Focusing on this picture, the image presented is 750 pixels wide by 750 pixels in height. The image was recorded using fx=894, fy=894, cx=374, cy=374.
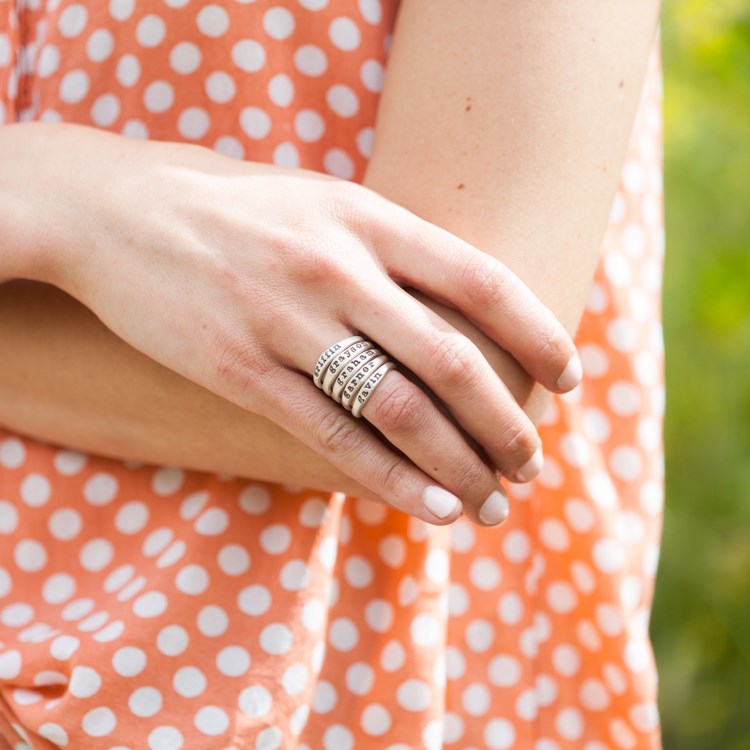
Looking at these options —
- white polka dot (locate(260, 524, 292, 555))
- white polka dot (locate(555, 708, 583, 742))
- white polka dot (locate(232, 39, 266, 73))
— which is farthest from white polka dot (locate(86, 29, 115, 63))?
white polka dot (locate(555, 708, 583, 742))

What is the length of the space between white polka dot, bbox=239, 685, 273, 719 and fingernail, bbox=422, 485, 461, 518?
0.26 meters

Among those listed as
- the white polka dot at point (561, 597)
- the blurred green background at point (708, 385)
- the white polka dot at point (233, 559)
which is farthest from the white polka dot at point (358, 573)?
the blurred green background at point (708, 385)

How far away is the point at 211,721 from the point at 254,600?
10cm

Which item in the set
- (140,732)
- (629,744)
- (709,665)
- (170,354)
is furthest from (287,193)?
(709,665)

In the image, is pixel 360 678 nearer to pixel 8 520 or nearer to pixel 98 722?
pixel 98 722

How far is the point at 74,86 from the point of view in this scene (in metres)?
0.82

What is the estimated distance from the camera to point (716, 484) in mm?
2270

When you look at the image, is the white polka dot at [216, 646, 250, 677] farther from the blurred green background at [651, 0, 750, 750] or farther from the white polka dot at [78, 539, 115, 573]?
the blurred green background at [651, 0, 750, 750]

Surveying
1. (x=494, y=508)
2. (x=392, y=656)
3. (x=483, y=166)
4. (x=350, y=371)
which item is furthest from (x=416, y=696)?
(x=483, y=166)

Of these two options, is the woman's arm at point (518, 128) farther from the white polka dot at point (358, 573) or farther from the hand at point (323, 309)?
the white polka dot at point (358, 573)

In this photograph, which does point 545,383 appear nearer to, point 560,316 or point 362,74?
point 560,316

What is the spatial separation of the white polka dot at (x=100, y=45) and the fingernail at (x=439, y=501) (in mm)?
499

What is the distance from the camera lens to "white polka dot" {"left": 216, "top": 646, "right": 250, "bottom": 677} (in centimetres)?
77

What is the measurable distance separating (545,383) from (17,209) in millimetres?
429
